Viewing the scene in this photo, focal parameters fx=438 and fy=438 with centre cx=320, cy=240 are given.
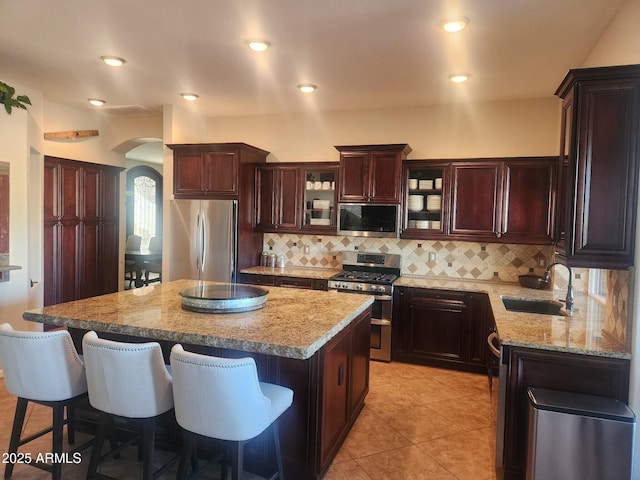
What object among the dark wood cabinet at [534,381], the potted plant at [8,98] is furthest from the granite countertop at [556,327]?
the potted plant at [8,98]

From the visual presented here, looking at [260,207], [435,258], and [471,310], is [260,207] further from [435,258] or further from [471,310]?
[471,310]

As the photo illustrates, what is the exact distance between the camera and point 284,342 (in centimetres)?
205

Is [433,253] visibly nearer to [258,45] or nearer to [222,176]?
[222,176]

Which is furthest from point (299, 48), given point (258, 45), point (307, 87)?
point (307, 87)

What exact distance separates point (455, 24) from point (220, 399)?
8.66ft

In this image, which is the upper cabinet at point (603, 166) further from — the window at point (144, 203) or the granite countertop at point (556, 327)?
the window at point (144, 203)

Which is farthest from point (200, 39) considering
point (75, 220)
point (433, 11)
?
point (75, 220)

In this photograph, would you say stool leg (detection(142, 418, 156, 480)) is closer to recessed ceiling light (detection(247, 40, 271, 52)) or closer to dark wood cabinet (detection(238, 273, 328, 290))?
recessed ceiling light (detection(247, 40, 271, 52))

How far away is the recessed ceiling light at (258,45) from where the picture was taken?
3.22m

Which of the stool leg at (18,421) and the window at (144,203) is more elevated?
the window at (144,203)

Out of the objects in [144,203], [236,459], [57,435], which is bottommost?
[57,435]

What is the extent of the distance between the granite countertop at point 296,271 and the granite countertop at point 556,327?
1623mm

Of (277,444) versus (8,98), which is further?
(8,98)

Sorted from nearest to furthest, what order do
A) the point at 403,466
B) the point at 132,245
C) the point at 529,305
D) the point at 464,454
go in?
the point at 403,466 < the point at 464,454 < the point at 529,305 < the point at 132,245
